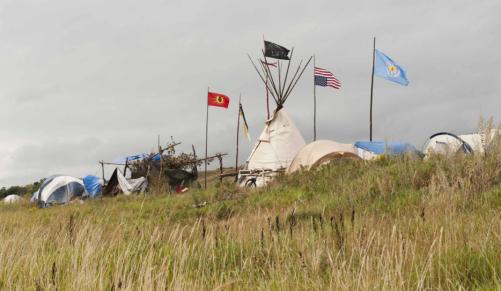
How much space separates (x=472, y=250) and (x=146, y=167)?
26.0 metres

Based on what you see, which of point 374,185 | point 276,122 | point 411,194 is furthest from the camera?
point 276,122

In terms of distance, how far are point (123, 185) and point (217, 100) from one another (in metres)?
8.82

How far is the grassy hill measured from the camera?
295 centimetres

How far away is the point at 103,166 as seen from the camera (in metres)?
30.4

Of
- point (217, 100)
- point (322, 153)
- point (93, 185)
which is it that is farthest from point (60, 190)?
point (322, 153)

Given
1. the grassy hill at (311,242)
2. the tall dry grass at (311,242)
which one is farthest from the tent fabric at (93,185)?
the grassy hill at (311,242)

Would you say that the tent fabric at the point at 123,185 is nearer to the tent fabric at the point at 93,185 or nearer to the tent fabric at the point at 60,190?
the tent fabric at the point at 93,185

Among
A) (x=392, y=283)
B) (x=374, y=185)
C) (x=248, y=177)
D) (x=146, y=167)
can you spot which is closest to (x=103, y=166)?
(x=146, y=167)

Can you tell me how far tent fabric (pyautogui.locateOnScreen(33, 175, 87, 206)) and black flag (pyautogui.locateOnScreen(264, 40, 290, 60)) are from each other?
546 inches

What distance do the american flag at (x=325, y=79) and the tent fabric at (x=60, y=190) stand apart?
15.1 m

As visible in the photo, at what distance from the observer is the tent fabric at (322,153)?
1880 centimetres

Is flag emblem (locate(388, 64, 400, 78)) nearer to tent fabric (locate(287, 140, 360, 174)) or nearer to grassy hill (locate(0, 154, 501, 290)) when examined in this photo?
tent fabric (locate(287, 140, 360, 174))

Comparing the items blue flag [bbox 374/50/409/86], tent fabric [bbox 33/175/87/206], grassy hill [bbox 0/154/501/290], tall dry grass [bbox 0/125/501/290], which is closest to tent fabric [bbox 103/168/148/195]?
tent fabric [bbox 33/175/87/206]

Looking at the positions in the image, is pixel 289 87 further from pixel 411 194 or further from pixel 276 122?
pixel 411 194
